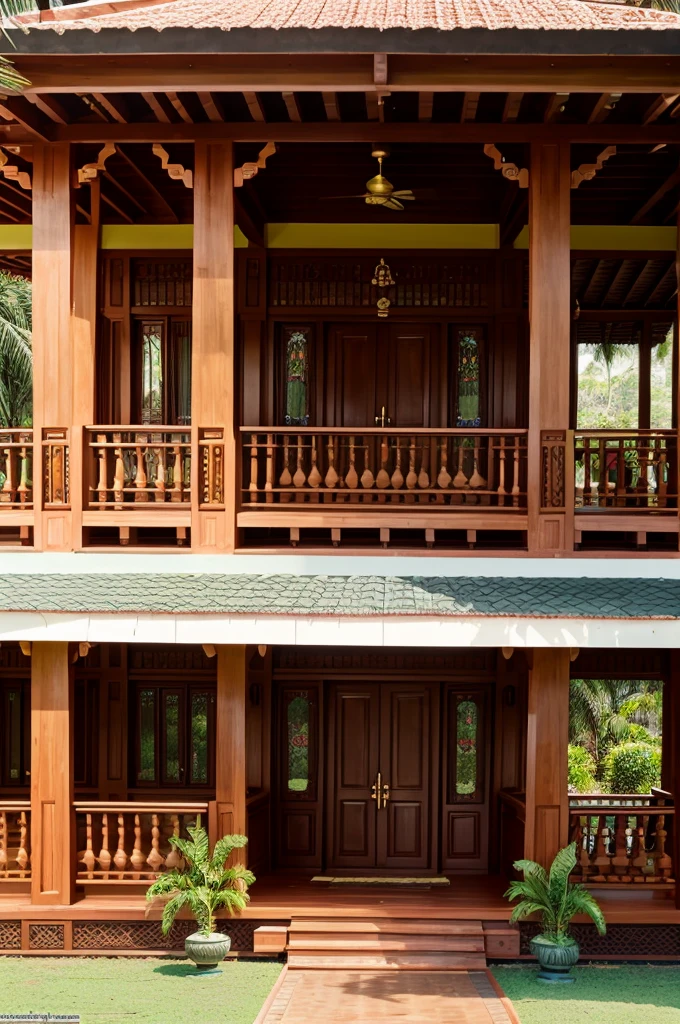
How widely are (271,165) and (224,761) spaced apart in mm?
5740

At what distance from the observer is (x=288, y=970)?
964cm

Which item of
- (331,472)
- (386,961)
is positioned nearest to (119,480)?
(331,472)

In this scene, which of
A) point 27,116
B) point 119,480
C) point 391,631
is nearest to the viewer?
point 391,631

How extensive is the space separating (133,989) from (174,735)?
Answer: 3.93 metres

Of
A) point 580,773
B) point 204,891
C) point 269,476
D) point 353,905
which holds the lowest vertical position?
point 580,773

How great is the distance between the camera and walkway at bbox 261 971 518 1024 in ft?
27.8

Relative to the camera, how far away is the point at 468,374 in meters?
12.7

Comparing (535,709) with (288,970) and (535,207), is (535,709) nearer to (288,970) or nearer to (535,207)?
(288,970)

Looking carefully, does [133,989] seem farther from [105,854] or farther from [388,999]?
[388,999]

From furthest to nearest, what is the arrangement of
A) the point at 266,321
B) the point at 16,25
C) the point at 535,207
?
the point at 266,321 → the point at 535,207 → the point at 16,25

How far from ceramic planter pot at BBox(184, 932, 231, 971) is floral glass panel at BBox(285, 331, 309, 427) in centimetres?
547

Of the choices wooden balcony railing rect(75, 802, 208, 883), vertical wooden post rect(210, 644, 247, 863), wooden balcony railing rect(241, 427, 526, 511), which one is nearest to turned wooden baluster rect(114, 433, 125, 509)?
wooden balcony railing rect(241, 427, 526, 511)

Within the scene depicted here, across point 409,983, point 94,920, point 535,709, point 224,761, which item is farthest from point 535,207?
point 94,920

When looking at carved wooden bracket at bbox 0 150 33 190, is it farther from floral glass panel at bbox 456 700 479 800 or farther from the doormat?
the doormat
